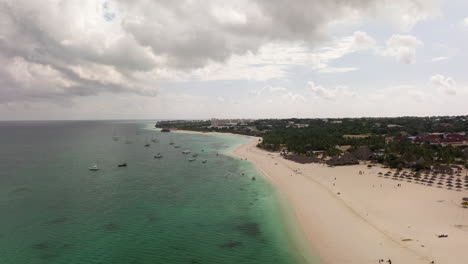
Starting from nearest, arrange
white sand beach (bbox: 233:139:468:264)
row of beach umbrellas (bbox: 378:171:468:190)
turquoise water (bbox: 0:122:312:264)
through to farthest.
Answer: white sand beach (bbox: 233:139:468:264) < turquoise water (bbox: 0:122:312:264) < row of beach umbrellas (bbox: 378:171:468:190)

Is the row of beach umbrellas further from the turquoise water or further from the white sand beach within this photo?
the turquoise water

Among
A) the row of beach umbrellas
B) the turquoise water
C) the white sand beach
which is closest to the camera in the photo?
the white sand beach

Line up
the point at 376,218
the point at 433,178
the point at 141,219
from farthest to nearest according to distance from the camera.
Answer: the point at 433,178 < the point at 141,219 < the point at 376,218

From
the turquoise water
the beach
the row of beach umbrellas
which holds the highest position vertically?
the row of beach umbrellas

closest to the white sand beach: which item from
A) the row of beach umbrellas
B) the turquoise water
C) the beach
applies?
the beach

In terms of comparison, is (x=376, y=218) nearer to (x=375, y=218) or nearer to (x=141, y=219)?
(x=375, y=218)

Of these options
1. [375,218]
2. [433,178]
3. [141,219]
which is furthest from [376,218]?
[141,219]

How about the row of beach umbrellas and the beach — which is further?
the row of beach umbrellas

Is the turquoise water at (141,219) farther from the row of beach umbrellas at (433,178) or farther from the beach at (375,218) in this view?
the row of beach umbrellas at (433,178)

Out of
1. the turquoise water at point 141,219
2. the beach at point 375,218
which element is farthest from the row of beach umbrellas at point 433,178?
the turquoise water at point 141,219
